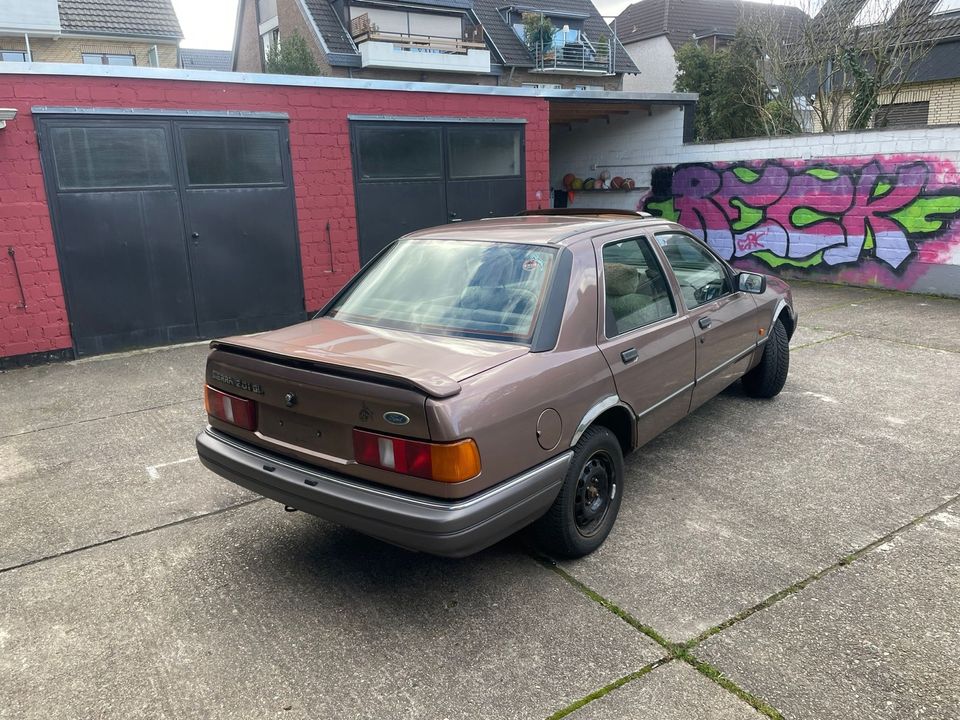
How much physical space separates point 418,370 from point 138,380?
512 cm

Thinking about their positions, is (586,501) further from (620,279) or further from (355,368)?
(355,368)

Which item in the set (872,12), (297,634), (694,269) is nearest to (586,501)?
(297,634)

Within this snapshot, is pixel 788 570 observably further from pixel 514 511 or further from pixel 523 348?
pixel 523 348

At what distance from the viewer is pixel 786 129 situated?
15.6 m

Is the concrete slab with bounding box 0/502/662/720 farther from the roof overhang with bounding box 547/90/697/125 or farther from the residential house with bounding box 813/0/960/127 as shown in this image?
the residential house with bounding box 813/0/960/127

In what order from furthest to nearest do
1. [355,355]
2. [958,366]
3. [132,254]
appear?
[132,254]
[958,366]
[355,355]

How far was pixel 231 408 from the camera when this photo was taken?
3.46 meters

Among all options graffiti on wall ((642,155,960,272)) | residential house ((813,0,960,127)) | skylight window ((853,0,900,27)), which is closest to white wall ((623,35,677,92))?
residential house ((813,0,960,127))

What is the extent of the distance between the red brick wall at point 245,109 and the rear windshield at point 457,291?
5127 millimetres

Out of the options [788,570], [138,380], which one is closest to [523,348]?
[788,570]

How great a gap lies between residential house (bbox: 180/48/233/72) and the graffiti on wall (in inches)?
1344

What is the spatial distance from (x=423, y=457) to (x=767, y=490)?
242cm

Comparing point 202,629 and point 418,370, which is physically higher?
point 418,370

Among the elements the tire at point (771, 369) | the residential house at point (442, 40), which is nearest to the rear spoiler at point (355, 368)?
the tire at point (771, 369)
